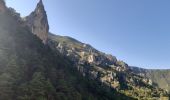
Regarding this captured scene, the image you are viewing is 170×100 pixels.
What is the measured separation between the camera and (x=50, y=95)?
105125mm

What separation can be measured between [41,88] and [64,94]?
15297 millimetres

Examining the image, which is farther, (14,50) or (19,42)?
(19,42)

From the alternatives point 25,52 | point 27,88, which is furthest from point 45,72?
point 27,88

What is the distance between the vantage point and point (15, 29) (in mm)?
150750

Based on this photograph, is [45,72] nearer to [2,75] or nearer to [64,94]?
[64,94]

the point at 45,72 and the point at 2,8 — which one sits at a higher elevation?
the point at 2,8

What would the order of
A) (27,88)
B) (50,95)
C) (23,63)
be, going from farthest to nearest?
(23,63) → (50,95) → (27,88)

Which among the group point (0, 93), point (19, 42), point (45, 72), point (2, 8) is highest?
point (2, 8)

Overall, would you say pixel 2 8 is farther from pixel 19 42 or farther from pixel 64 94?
pixel 64 94

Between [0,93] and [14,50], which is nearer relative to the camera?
[0,93]

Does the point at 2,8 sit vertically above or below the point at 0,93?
above

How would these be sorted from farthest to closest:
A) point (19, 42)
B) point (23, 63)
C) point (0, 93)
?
point (19, 42)
point (23, 63)
point (0, 93)

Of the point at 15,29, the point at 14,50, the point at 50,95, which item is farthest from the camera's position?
the point at 15,29

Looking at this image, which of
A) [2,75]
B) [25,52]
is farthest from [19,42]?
[2,75]
